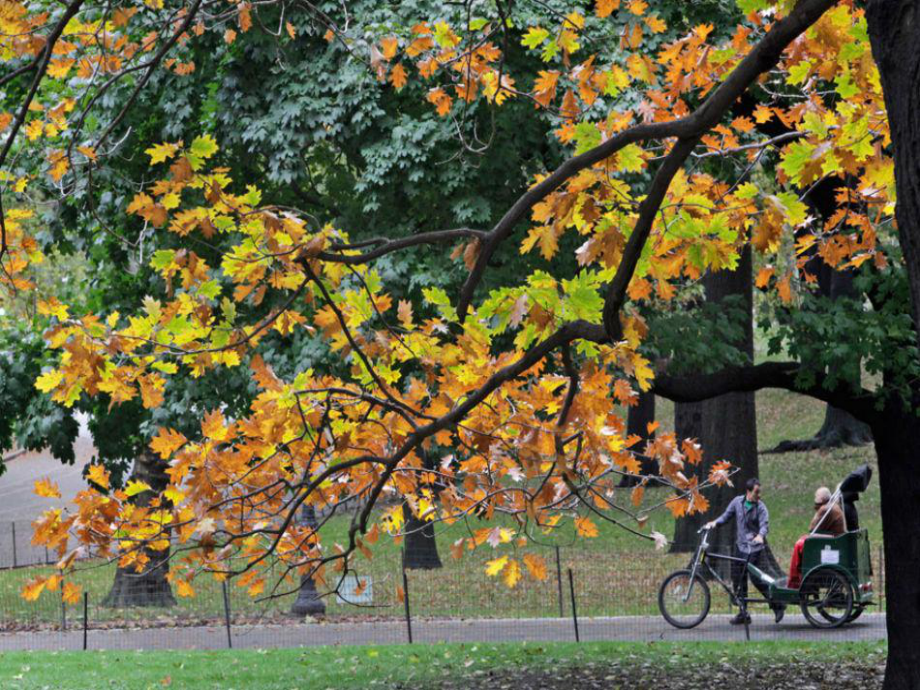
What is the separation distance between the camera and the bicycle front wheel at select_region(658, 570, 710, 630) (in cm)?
1534

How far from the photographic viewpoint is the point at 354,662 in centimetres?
1339

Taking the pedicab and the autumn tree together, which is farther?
the pedicab

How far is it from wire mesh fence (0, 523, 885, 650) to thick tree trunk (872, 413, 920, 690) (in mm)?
4522

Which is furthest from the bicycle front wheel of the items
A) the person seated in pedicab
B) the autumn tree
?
the autumn tree

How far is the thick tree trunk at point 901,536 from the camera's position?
10102mm

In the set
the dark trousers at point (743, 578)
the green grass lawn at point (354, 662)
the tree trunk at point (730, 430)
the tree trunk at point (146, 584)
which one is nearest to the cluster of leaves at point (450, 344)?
the green grass lawn at point (354, 662)

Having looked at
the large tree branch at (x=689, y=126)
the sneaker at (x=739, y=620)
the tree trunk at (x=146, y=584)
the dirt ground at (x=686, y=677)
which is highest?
the large tree branch at (x=689, y=126)

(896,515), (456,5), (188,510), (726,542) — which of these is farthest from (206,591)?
(188,510)

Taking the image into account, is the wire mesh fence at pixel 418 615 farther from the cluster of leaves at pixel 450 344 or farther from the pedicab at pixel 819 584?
the cluster of leaves at pixel 450 344

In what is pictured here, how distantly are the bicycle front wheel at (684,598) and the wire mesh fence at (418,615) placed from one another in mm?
154

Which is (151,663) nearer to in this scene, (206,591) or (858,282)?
(206,591)

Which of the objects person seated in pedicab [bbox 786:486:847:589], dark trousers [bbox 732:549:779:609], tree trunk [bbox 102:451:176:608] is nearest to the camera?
person seated in pedicab [bbox 786:486:847:589]

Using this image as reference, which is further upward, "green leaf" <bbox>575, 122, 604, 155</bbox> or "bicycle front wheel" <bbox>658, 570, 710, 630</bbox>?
"green leaf" <bbox>575, 122, 604, 155</bbox>

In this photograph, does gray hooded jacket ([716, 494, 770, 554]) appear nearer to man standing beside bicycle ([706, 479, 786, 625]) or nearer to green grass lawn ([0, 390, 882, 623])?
man standing beside bicycle ([706, 479, 786, 625])
